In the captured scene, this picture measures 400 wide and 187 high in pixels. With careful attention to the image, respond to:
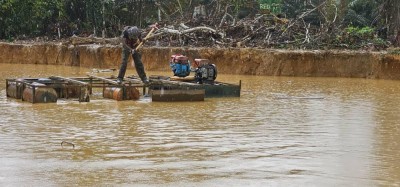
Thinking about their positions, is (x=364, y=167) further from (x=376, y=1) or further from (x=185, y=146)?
(x=376, y=1)

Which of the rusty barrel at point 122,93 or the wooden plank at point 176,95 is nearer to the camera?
the wooden plank at point 176,95

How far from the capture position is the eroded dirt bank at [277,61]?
2136cm

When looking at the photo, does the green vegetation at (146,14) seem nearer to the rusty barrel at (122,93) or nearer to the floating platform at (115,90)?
the floating platform at (115,90)

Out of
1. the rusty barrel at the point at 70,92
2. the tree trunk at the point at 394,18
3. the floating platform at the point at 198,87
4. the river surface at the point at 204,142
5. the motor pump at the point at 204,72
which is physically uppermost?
the tree trunk at the point at 394,18

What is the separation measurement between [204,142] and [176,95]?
500 centimetres

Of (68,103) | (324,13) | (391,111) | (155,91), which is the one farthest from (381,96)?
(324,13)

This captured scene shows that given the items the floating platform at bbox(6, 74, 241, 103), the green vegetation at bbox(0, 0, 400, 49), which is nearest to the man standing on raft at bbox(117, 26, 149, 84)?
the floating platform at bbox(6, 74, 241, 103)

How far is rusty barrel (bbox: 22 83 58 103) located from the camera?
1366 centimetres

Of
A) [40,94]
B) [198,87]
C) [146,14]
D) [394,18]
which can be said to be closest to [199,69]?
[198,87]

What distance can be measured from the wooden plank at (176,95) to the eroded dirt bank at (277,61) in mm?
8139

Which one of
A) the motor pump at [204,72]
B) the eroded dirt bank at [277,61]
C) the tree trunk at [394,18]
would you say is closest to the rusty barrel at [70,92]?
the motor pump at [204,72]

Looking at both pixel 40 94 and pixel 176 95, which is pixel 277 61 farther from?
pixel 40 94

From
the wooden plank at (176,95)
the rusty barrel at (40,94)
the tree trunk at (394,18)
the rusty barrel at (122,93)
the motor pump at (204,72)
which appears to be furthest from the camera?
the tree trunk at (394,18)

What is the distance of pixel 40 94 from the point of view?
1369cm
